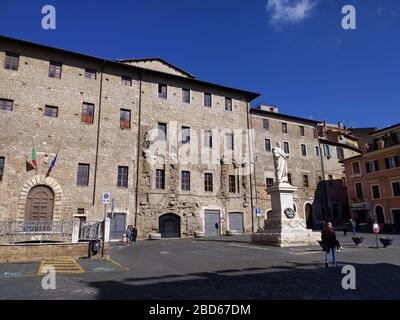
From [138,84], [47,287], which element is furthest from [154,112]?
[47,287]

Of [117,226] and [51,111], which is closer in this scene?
[51,111]

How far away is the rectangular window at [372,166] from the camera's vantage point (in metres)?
33.3

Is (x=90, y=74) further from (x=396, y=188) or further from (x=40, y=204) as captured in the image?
(x=396, y=188)

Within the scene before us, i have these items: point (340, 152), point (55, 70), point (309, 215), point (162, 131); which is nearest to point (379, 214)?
point (309, 215)

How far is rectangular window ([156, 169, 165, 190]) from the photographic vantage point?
2611 cm

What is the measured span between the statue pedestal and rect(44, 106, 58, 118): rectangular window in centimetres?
1723

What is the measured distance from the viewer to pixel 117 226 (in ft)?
77.8

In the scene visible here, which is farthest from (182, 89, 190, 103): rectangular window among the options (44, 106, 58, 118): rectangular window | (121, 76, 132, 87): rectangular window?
(44, 106, 58, 118): rectangular window

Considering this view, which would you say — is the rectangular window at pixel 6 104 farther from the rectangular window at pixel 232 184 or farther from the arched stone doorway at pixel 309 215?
the arched stone doorway at pixel 309 215

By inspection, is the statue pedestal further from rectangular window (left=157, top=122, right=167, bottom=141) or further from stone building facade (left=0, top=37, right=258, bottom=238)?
rectangular window (left=157, top=122, right=167, bottom=141)

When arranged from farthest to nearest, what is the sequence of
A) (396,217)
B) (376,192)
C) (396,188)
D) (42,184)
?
(376,192)
(396,188)
(396,217)
(42,184)

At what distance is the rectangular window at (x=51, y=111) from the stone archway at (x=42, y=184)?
15.8ft

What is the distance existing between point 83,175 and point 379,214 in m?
30.2
